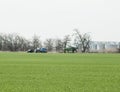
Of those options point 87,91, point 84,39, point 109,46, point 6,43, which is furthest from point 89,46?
point 87,91

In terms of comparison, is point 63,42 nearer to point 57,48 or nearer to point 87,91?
point 57,48

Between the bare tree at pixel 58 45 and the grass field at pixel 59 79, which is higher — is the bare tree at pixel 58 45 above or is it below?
above

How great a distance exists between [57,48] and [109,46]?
2074 centimetres

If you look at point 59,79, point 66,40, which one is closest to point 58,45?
point 66,40

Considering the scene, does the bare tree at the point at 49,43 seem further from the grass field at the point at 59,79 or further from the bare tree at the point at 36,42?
the grass field at the point at 59,79

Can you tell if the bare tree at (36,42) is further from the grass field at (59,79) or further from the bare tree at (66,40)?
the grass field at (59,79)

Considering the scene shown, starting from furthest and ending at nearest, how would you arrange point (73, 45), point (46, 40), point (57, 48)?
point (46, 40) → point (57, 48) → point (73, 45)

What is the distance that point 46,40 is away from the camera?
500 feet

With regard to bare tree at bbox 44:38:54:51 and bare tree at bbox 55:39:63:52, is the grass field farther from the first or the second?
bare tree at bbox 44:38:54:51

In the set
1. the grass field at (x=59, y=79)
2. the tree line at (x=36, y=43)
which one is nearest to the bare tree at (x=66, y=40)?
the tree line at (x=36, y=43)

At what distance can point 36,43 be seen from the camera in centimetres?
14625

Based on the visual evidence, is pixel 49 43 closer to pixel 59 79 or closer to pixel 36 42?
pixel 36 42

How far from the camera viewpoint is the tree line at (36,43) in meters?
134

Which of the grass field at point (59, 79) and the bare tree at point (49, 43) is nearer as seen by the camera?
the grass field at point (59, 79)
